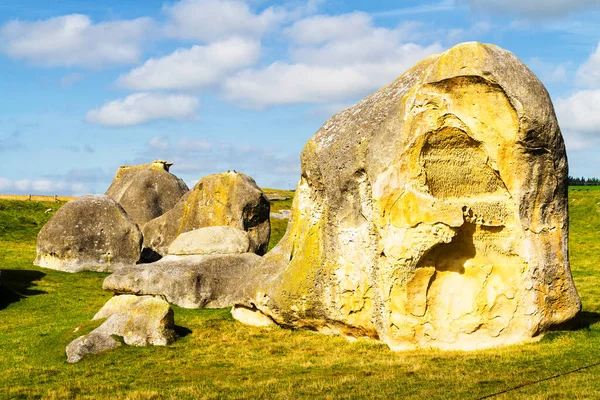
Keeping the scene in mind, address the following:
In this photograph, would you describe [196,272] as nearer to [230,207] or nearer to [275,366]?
[275,366]

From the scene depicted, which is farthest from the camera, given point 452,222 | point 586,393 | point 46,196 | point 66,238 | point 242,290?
point 46,196

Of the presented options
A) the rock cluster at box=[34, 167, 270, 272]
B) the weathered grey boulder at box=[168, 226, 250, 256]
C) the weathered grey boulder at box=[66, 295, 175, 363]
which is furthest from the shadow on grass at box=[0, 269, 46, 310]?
the weathered grey boulder at box=[66, 295, 175, 363]

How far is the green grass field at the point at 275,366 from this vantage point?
1383cm

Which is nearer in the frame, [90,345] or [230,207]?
[90,345]

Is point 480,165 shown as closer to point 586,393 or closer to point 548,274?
point 548,274

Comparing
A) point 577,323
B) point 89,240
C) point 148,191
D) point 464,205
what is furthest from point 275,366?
point 148,191

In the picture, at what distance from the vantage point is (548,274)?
1767 centimetres

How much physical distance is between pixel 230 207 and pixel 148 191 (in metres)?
11.7

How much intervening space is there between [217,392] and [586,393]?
6.64 m

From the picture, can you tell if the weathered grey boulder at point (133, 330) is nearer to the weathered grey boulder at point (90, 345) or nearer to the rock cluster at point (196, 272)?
the weathered grey boulder at point (90, 345)

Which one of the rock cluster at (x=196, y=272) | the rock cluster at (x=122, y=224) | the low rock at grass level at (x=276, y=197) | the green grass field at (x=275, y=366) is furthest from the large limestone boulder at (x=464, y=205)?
the low rock at grass level at (x=276, y=197)

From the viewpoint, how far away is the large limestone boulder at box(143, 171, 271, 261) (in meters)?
36.1

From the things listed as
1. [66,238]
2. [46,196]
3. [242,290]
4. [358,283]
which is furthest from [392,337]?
[46,196]

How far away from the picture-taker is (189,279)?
84.7ft
